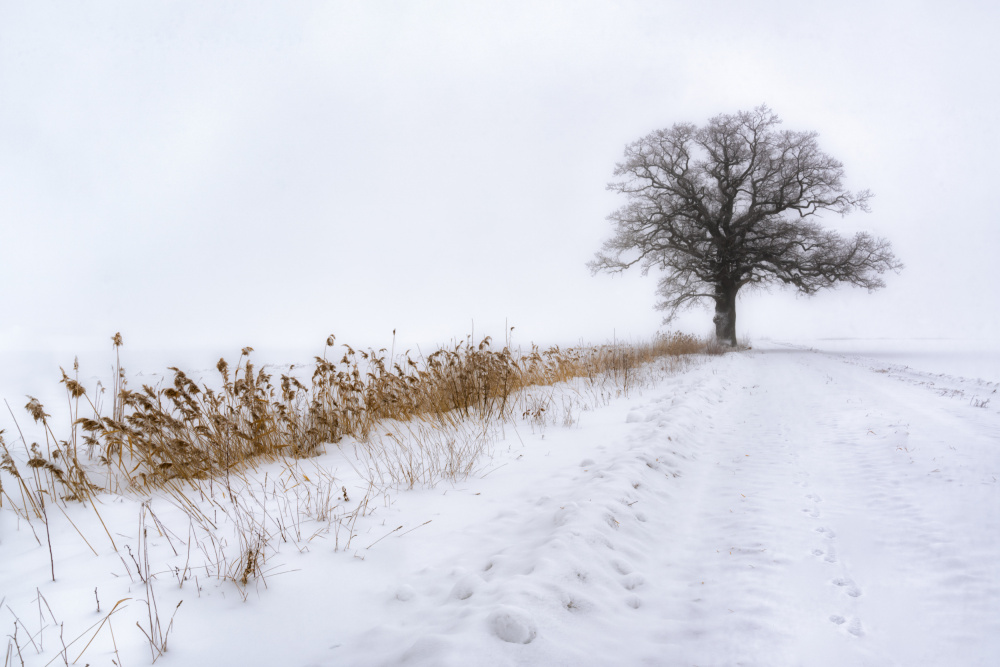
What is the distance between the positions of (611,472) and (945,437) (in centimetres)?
325

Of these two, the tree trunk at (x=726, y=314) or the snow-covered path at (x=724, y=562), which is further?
the tree trunk at (x=726, y=314)

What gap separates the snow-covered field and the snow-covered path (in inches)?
0.4

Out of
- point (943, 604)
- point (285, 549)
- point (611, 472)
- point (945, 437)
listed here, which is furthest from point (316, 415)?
point (945, 437)

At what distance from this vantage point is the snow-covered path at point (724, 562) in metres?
1.61

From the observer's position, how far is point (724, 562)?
2.21 meters

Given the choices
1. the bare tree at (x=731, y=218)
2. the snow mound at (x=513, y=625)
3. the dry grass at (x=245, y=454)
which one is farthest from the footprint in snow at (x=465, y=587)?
the bare tree at (x=731, y=218)

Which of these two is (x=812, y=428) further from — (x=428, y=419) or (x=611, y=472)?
(x=428, y=419)

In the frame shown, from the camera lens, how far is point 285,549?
2389 millimetres

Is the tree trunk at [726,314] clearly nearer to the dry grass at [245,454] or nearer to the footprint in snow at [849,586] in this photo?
the dry grass at [245,454]

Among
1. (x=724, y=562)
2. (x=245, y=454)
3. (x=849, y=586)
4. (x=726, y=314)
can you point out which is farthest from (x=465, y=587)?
(x=726, y=314)

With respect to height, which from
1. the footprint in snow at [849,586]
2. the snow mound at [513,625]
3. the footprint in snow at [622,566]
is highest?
the snow mound at [513,625]

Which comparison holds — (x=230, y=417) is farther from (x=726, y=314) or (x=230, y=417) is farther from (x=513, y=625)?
(x=726, y=314)

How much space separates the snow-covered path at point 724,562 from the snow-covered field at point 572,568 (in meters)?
0.01

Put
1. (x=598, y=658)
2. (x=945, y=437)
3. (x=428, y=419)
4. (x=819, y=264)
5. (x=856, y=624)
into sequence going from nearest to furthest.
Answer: (x=598, y=658), (x=856, y=624), (x=945, y=437), (x=428, y=419), (x=819, y=264)
